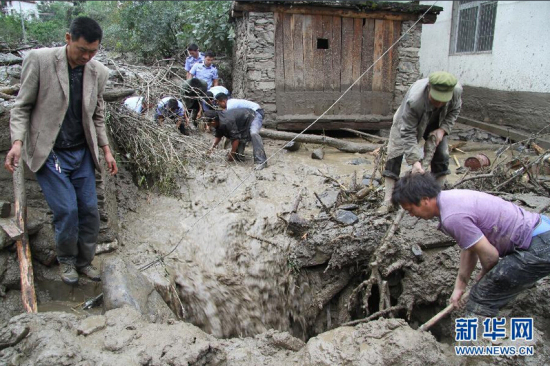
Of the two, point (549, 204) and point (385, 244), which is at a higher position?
point (549, 204)

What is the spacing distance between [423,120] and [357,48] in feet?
15.5

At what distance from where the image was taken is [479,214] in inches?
97.8

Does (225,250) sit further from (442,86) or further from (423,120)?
(442,86)

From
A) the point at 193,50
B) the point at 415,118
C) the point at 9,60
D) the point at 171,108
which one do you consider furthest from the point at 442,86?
the point at 193,50

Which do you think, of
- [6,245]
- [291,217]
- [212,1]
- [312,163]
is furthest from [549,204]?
[212,1]

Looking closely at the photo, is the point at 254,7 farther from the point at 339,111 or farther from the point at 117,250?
the point at 117,250

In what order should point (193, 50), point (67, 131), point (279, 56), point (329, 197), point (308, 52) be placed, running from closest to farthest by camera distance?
point (67, 131) < point (329, 197) < point (279, 56) < point (308, 52) < point (193, 50)

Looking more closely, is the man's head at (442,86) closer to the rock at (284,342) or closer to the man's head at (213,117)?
the rock at (284,342)

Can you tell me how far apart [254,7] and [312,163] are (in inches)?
123

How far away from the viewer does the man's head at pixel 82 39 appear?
107 inches

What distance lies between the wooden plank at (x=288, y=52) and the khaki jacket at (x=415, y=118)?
4252 millimetres

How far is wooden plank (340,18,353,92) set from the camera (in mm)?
7980

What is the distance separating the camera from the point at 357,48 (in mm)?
8117

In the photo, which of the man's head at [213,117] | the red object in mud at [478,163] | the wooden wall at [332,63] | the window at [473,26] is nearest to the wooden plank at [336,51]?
the wooden wall at [332,63]
